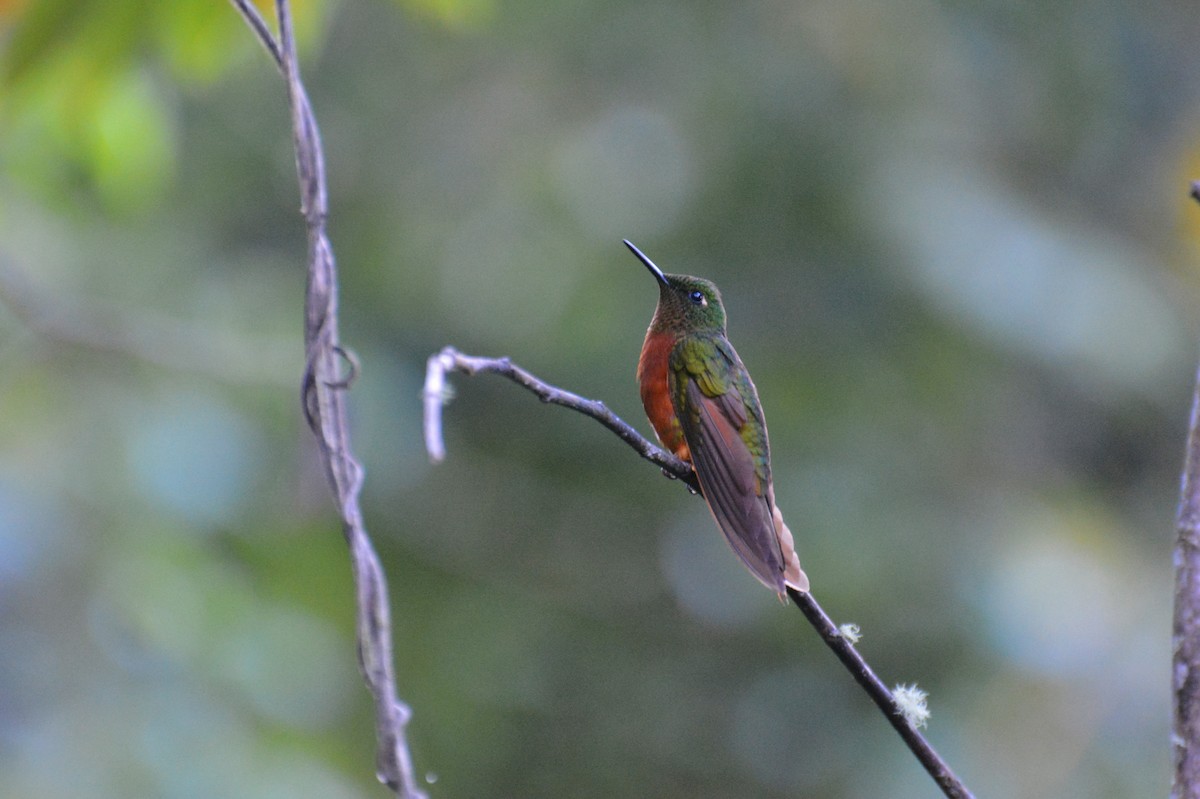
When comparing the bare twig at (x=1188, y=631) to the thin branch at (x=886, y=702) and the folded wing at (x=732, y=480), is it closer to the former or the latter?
the thin branch at (x=886, y=702)

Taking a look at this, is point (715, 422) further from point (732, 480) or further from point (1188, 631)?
point (1188, 631)

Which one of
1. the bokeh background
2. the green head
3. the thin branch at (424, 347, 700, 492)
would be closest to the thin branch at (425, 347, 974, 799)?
the thin branch at (424, 347, 700, 492)

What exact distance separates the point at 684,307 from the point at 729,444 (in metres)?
0.80

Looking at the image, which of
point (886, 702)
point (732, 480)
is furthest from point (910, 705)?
point (732, 480)

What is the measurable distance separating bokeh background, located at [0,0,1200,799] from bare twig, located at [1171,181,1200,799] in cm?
253

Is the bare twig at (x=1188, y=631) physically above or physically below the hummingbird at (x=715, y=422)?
below

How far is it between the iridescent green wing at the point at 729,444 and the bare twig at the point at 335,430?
0.63 meters

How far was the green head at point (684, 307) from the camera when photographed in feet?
9.73

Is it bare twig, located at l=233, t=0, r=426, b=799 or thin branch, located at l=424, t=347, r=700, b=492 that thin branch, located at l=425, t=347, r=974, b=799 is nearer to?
thin branch, located at l=424, t=347, r=700, b=492

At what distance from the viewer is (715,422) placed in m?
2.49

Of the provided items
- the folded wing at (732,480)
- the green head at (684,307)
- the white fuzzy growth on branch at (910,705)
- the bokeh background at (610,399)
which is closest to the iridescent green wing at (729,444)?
the folded wing at (732,480)

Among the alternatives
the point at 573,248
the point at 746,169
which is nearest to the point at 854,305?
the point at 746,169

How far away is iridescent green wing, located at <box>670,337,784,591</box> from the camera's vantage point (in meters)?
A: 1.99

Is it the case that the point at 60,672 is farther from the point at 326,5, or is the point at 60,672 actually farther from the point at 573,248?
the point at 573,248
